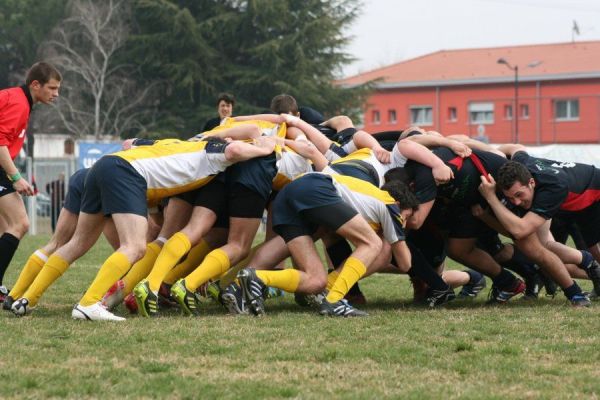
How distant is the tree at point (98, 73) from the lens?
48000 millimetres

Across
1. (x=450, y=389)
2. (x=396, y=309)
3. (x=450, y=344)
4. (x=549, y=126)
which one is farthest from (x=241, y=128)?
(x=549, y=126)

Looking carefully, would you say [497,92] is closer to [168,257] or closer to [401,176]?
[401,176]

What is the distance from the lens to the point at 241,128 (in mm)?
8867

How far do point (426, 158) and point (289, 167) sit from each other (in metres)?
1.25

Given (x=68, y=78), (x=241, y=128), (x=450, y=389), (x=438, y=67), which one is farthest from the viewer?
(x=438, y=67)

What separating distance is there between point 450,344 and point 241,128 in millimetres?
3027

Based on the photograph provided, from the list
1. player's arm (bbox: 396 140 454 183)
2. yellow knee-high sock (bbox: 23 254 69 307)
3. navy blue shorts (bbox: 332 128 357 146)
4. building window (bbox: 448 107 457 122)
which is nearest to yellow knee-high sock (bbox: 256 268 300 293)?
player's arm (bbox: 396 140 454 183)

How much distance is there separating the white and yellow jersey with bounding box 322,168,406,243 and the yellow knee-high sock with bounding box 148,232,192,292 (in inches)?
49.9

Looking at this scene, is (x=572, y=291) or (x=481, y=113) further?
(x=481, y=113)

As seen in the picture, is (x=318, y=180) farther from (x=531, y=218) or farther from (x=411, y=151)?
(x=531, y=218)

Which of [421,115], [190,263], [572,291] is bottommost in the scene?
[572,291]

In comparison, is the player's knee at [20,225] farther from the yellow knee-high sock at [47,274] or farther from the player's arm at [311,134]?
the player's arm at [311,134]

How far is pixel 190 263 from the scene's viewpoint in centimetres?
918

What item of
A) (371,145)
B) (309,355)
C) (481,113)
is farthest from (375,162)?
(481,113)
